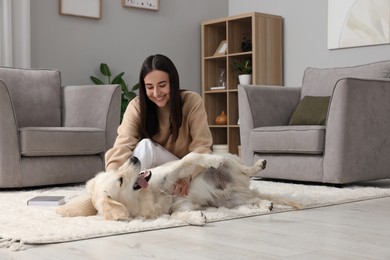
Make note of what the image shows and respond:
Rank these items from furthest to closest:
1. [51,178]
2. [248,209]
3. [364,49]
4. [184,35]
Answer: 1. [184,35]
2. [364,49]
3. [51,178]
4. [248,209]

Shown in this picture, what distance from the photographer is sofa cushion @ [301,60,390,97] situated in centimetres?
420

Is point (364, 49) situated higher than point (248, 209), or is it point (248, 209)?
point (364, 49)

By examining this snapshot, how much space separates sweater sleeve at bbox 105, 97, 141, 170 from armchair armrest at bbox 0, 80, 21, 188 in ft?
3.59

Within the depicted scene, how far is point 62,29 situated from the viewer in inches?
220

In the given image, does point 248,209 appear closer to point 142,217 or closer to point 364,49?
point 142,217

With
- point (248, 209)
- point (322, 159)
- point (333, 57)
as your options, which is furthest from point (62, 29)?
point (248, 209)

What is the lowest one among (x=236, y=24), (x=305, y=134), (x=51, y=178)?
(x=51, y=178)

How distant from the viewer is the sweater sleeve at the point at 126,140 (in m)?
2.65

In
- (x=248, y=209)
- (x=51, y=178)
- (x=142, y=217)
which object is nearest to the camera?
(x=142, y=217)

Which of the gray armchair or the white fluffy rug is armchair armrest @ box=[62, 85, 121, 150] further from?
the white fluffy rug

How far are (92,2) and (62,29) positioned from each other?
41cm

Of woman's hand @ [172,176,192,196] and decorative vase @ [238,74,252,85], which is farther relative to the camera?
decorative vase @ [238,74,252,85]

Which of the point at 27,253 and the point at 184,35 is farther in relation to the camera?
the point at 184,35

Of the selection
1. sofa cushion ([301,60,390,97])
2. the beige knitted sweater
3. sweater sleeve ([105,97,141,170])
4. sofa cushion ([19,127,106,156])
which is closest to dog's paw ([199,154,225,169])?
the beige knitted sweater
